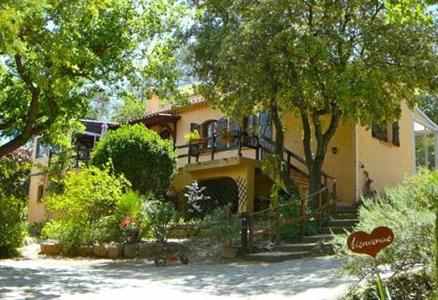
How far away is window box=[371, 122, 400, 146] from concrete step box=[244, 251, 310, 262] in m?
9.52

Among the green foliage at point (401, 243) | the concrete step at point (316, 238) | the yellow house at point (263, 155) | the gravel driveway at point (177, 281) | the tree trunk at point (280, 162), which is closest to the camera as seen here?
the green foliage at point (401, 243)

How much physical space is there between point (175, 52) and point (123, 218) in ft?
18.2

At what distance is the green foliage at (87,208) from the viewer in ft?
51.3

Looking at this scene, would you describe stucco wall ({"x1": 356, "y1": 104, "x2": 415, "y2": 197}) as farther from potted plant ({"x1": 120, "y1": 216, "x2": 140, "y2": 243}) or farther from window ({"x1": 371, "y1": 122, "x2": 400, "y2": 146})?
potted plant ({"x1": 120, "y1": 216, "x2": 140, "y2": 243})

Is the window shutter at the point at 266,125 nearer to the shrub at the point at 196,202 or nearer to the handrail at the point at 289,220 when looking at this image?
the shrub at the point at 196,202

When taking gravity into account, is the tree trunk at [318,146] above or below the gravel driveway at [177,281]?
above

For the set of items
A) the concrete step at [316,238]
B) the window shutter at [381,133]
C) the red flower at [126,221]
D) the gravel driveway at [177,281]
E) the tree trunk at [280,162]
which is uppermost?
the window shutter at [381,133]

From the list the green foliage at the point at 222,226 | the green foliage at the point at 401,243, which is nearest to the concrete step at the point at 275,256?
the green foliage at the point at 222,226

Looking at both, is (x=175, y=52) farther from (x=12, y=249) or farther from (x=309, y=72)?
(x=12, y=249)

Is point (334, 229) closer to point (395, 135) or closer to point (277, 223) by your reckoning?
point (277, 223)

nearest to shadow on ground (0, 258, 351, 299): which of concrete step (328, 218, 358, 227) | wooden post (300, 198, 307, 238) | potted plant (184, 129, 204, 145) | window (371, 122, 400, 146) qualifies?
wooden post (300, 198, 307, 238)

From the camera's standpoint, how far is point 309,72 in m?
15.2

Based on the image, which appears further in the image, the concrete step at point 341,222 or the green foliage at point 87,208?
the green foliage at point 87,208

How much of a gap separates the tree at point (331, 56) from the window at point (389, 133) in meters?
5.25
